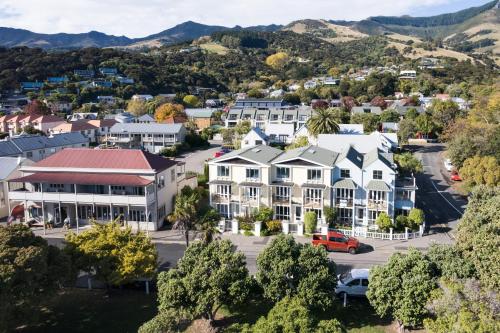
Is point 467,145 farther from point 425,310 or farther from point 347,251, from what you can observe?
point 425,310

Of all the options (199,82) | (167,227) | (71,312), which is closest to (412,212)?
(167,227)

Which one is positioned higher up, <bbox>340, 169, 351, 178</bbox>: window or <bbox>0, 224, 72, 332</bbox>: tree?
<bbox>340, 169, 351, 178</bbox>: window

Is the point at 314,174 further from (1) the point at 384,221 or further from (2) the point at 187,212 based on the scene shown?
(2) the point at 187,212

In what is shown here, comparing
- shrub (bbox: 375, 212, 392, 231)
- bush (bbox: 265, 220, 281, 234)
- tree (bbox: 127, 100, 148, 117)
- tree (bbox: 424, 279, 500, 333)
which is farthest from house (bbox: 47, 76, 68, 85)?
tree (bbox: 424, 279, 500, 333)

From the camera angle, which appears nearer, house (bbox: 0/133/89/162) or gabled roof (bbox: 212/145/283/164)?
gabled roof (bbox: 212/145/283/164)

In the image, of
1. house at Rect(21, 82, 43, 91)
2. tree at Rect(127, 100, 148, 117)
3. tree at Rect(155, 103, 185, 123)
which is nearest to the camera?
tree at Rect(155, 103, 185, 123)

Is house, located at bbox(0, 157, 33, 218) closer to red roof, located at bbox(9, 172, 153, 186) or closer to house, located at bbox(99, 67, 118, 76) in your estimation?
red roof, located at bbox(9, 172, 153, 186)

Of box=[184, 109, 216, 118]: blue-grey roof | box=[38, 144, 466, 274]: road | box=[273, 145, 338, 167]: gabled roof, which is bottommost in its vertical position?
box=[38, 144, 466, 274]: road
